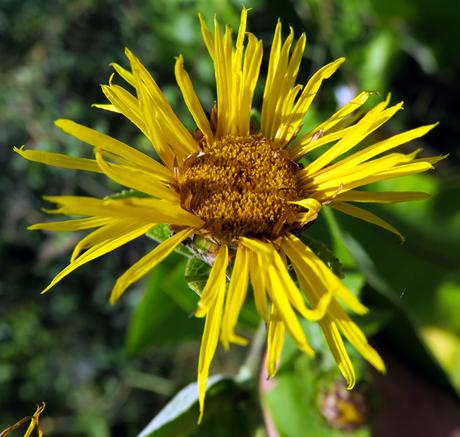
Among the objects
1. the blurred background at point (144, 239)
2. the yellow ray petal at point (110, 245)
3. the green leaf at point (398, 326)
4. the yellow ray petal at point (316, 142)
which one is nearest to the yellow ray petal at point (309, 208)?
the yellow ray petal at point (316, 142)

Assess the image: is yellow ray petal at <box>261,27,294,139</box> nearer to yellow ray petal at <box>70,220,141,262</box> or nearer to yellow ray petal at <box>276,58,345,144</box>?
yellow ray petal at <box>276,58,345,144</box>

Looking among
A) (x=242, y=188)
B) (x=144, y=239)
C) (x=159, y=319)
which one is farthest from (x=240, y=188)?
(x=144, y=239)

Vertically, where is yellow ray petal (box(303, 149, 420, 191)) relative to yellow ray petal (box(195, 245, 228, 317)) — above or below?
above

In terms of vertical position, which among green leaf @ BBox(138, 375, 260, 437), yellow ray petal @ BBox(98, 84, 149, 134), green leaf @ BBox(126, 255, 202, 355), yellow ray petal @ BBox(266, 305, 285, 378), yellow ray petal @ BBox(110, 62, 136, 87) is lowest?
green leaf @ BBox(126, 255, 202, 355)

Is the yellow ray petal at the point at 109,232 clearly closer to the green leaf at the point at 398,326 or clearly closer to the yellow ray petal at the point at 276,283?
the yellow ray petal at the point at 276,283

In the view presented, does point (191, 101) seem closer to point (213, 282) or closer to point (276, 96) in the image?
point (276, 96)

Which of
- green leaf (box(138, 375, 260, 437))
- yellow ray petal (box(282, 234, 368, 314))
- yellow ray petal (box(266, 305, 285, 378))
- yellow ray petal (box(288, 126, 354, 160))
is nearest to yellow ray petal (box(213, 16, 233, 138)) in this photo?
yellow ray petal (box(288, 126, 354, 160))

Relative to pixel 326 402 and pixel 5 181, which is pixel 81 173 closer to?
pixel 5 181
